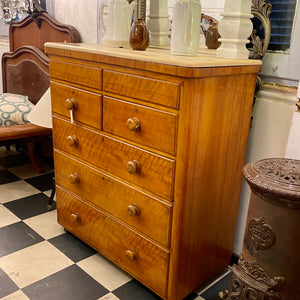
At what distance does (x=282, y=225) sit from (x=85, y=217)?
1.19 meters

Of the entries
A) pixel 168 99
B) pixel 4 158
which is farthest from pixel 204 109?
pixel 4 158

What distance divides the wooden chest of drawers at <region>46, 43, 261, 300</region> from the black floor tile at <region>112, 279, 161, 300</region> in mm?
89

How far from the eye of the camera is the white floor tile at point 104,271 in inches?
76.5

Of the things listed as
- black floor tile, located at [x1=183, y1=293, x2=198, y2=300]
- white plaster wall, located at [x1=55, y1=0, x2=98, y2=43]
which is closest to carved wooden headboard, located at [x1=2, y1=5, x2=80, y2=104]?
white plaster wall, located at [x1=55, y1=0, x2=98, y2=43]

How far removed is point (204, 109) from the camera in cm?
147

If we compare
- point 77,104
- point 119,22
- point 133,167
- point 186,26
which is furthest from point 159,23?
point 133,167

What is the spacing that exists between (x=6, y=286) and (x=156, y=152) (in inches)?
42.7

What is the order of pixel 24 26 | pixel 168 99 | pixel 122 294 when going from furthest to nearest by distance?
pixel 24 26 < pixel 122 294 < pixel 168 99

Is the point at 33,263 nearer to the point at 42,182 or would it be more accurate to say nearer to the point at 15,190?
the point at 15,190

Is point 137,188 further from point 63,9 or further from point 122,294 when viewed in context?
point 63,9

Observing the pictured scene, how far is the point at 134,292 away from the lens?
6.15ft

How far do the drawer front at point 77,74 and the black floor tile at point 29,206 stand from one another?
1.08 metres

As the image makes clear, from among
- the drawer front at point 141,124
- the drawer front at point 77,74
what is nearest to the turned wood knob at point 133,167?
the drawer front at point 141,124

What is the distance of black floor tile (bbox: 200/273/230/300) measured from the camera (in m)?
1.88
